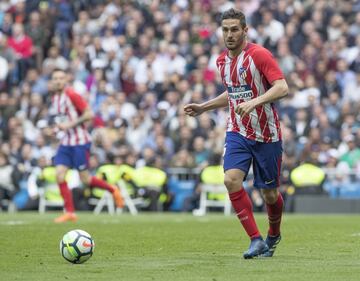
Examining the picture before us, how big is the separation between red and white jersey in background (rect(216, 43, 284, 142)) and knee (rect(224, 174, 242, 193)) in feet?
1.55

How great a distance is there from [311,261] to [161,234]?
4.66m

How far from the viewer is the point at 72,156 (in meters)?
18.8

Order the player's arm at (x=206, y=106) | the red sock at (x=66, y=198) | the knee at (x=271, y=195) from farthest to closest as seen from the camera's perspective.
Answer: the red sock at (x=66, y=198) < the player's arm at (x=206, y=106) < the knee at (x=271, y=195)

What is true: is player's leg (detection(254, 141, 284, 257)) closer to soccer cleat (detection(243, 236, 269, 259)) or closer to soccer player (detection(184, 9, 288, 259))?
soccer player (detection(184, 9, 288, 259))

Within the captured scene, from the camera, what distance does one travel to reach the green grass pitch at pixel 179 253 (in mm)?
9469

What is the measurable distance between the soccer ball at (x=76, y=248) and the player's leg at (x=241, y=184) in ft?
5.01

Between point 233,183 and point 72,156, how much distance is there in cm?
814

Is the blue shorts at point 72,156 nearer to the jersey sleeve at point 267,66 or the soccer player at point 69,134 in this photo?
the soccer player at point 69,134

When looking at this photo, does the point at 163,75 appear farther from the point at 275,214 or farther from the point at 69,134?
the point at 275,214

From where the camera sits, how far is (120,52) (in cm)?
2856

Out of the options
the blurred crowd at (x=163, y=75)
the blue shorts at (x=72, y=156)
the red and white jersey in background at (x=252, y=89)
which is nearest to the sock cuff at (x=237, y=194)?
the red and white jersey in background at (x=252, y=89)

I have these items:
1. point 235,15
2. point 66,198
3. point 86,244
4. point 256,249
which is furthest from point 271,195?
point 66,198

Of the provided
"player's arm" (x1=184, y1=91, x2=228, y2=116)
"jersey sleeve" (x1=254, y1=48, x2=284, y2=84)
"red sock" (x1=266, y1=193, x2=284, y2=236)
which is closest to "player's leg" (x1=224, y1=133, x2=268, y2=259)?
"red sock" (x1=266, y1=193, x2=284, y2=236)

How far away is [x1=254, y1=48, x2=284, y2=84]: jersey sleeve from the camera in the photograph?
35.7 ft
